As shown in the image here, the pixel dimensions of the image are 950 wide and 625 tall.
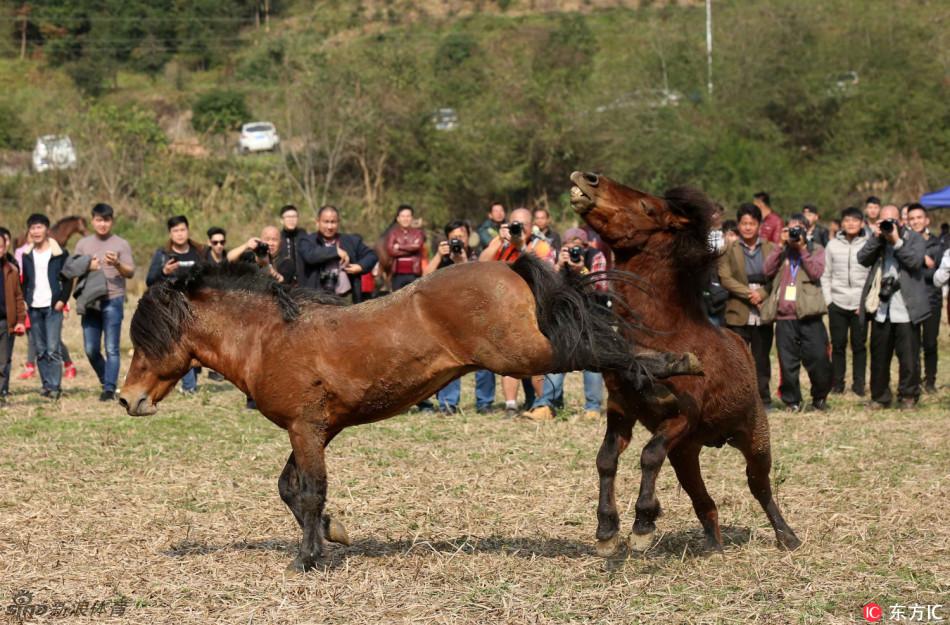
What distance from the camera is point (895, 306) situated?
465 inches

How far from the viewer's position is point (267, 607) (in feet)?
18.6

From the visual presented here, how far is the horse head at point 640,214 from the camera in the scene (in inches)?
244

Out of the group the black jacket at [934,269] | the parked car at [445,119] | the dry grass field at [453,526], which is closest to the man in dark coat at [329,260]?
the dry grass field at [453,526]

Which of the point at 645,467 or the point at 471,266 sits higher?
the point at 471,266

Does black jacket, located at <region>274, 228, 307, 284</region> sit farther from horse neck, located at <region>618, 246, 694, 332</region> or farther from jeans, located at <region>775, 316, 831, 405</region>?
horse neck, located at <region>618, 246, 694, 332</region>

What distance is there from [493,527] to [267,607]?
6.49ft

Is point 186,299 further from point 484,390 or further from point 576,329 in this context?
point 484,390

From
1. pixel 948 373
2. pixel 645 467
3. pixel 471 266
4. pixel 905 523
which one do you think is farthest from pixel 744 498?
pixel 948 373

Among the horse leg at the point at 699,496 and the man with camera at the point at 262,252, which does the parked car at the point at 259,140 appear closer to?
the man with camera at the point at 262,252

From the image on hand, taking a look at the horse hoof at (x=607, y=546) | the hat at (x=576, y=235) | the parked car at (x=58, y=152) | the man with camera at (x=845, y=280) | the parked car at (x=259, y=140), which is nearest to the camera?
the horse hoof at (x=607, y=546)

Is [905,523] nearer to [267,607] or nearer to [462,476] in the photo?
[462,476]

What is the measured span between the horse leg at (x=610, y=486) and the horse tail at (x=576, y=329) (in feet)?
1.22

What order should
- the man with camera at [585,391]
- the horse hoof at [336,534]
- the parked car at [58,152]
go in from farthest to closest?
the parked car at [58,152], the man with camera at [585,391], the horse hoof at [336,534]

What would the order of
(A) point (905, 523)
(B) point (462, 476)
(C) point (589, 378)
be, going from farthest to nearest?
(C) point (589, 378) < (B) point (462, 476) < (A) point (905, 523)
